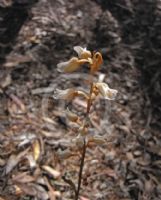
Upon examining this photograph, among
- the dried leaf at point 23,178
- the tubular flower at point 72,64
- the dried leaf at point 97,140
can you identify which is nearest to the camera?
the tubular flower at point 72,64

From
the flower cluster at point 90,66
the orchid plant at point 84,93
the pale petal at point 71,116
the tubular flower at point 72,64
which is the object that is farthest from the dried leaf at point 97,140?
the tubular flower at point 72,64

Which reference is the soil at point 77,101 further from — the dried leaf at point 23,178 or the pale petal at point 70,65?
Result: the pale petal at point 70,65

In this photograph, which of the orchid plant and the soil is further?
the soil

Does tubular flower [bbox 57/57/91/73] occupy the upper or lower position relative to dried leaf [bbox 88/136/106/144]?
upper

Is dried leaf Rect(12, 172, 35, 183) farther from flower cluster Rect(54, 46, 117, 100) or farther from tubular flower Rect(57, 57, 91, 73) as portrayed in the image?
tubular flower Rect(57, 57, 91, 73)

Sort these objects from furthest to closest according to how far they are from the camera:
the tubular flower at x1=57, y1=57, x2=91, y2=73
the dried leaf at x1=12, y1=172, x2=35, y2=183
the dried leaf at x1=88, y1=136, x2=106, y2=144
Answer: the dried leaf at x1=12, y1=172, x2=35, y2=183
the dried leaf at x1=88, y1=136, x2=106, y2=144
the tubular flower at x1=57, y1=57, x2=91, y2=73

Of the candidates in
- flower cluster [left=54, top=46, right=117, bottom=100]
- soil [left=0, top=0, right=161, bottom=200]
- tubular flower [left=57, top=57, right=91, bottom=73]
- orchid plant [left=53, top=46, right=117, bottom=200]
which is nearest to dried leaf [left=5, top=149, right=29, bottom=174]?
soil [left=0, top=0, right=161, bottom=200]

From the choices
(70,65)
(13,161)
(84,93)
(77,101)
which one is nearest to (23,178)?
(13,161)

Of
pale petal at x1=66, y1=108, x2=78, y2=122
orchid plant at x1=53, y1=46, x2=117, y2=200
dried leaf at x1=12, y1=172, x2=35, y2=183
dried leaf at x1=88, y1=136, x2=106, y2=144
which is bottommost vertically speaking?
dried leaf at x1=12, y1=172, x2=35, y2=183

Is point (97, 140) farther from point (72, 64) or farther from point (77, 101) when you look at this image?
point (77, 101)
